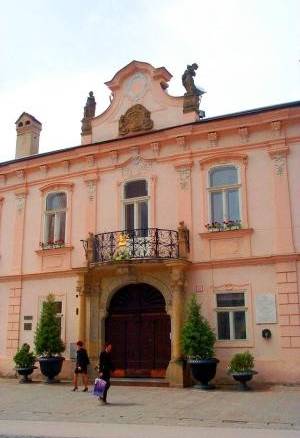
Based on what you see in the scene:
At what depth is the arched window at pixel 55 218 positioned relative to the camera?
1919 centimetres

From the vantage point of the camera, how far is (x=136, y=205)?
17953 millimetres

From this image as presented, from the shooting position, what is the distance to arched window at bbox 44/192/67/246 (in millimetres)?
19188

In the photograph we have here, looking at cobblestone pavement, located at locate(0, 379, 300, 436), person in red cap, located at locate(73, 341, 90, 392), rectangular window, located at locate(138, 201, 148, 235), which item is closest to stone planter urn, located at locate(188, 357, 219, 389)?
cobblestone pavement, located at locate(0, 379, 300, 436)

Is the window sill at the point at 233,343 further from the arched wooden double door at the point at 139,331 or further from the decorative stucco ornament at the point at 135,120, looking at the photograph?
the decorative stucco ornament at the point at 135,120

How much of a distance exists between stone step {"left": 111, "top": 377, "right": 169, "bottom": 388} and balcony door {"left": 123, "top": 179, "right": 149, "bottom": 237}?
4.87 meters

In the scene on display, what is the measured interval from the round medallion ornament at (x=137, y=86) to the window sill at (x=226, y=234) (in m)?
5.92

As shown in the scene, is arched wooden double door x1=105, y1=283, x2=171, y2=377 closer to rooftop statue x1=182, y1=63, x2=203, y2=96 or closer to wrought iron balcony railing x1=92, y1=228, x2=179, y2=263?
wrought iron balcony railing x1=92, y1=228, x2=179, y2=263

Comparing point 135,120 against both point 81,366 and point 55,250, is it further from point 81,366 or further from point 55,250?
point 81,366

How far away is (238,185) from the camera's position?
16453 millimetres

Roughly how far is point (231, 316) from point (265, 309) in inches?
42.7

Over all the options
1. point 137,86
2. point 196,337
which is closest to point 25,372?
point 196,337

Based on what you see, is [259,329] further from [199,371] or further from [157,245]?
[157,245]

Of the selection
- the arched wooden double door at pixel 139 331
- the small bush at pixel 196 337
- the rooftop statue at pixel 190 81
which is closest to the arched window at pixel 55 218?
the arched wooden double door at pixel 139 331

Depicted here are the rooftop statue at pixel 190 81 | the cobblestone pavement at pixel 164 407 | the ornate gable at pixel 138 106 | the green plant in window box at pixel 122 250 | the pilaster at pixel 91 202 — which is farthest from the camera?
the pilaster at pixel 91 202
